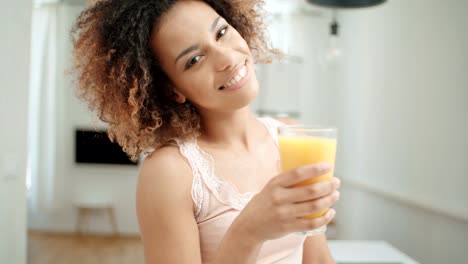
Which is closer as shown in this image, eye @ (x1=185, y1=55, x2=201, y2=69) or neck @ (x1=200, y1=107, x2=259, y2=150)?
eye @ (x1=185, y1=55, x2=201, y2=69)

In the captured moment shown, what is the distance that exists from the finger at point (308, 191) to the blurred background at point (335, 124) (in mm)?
901

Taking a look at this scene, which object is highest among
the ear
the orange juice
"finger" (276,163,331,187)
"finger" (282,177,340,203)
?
the ear

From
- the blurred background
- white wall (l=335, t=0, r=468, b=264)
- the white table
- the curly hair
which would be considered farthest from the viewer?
white wall (l=335, t=0, r=468, b=264)

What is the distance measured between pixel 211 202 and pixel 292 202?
35cm

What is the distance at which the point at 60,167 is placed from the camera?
5.89 m

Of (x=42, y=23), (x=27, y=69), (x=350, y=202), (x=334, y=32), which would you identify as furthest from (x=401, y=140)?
(x=42, y=23)

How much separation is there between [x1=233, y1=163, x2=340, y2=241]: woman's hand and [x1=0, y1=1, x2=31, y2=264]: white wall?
155 centimetres

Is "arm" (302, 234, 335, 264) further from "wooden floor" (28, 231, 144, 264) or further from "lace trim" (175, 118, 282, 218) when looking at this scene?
"wooden floor" (28, 231, 144, 264)

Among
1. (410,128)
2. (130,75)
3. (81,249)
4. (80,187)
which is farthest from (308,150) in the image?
(80,187)

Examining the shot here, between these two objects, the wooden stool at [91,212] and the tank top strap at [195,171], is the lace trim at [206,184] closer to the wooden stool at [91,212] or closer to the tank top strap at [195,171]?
the tank top strap at [195,171]

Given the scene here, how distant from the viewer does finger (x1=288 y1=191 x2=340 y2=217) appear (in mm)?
708

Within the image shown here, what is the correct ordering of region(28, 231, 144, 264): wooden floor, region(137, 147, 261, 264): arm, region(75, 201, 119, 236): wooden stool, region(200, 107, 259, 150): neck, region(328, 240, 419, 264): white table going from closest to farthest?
1. region(137, 147, 261, 264): arm
2. region(200, 107, 259, 150): neck
3. region(328, 240, 419, 264): white table
4. region(28, 231, 144, 264): wooden floor
5. region(75, 201, 119, 236): wooden stool

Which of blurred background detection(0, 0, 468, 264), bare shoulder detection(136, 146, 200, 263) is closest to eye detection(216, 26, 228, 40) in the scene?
bare shoulder detection(136, 146, 200, 263)

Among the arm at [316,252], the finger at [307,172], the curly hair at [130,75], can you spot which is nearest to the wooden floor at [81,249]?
the arm at [316,252]
